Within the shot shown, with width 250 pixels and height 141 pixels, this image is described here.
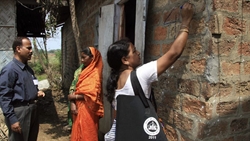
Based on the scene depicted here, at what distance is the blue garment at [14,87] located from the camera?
2.41 meters

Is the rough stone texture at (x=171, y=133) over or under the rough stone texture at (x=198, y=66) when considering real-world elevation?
under

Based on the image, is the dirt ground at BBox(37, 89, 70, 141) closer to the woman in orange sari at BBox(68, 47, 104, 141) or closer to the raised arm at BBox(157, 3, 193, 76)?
the woman in orange sari at BBox(68, 47, 104, 141)

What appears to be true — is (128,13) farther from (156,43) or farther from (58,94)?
(58,94)

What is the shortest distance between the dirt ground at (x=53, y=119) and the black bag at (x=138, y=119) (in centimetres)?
314

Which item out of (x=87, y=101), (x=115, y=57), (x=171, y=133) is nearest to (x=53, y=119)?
(x=87, y=101)

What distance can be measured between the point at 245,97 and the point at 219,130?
1.17 feet

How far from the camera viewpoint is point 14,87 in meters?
2.52

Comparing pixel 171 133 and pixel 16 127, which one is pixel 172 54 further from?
pixel 16 127

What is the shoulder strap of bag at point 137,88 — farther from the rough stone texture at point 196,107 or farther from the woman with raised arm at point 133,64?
the rough stone texture at point 196,107

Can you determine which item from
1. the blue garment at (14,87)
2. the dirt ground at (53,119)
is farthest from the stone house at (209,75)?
the dirt ground at (53,119)

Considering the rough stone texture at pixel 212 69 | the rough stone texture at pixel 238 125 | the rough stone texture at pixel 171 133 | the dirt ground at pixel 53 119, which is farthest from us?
the dirt ground at pixel 53 119

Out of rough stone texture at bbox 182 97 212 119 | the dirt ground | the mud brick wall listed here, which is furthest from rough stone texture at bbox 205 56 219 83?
the dirt ground

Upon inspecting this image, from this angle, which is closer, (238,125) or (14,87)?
(238,125)

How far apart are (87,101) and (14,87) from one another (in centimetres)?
89
